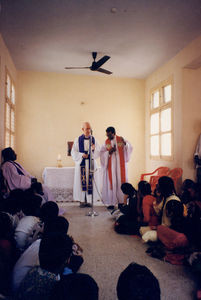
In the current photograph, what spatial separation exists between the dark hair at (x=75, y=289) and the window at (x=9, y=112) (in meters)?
4.50

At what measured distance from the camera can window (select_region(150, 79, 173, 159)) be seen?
19.4 ft

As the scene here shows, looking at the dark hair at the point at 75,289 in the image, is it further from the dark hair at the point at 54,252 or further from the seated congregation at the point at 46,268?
the dark hair at the point at 54,252

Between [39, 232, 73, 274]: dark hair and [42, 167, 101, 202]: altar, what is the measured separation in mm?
4062

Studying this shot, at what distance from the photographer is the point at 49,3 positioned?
363 cm

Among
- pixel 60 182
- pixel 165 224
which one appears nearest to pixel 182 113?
pixel 165 224

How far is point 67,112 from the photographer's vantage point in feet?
22.2

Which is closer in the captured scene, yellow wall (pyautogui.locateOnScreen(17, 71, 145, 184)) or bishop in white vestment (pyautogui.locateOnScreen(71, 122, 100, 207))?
bishop in white vestment (pyautogui.locateOnScreen(71, 122, 100, 207))

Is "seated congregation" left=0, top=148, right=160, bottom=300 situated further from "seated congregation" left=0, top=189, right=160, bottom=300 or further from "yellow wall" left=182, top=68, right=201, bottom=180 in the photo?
"yellow wall" left=182, top=68, right=201, bottom=180

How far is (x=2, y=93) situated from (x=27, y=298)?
13.7ft

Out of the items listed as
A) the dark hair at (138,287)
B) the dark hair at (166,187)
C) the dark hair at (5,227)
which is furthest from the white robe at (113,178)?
the dark hair at (138,287)

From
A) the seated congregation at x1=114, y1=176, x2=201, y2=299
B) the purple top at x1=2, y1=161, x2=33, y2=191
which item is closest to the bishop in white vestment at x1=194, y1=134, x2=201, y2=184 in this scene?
the seated congregation at x1=114, y1=176, x2=201, y2=299

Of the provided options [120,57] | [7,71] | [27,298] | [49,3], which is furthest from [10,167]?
[120,57]

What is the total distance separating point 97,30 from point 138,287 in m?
4.27

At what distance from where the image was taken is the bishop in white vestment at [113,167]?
5352 millimetres
